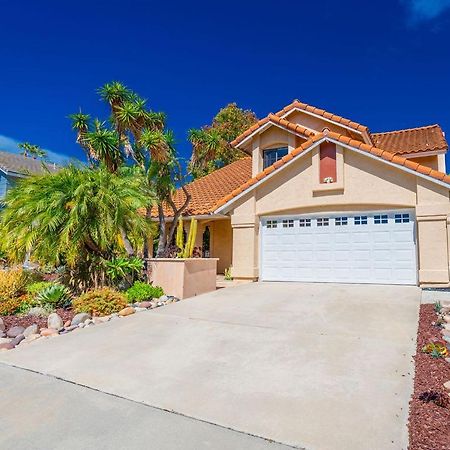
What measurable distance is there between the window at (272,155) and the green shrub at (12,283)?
11.2 m

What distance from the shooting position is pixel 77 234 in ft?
→ 34.1

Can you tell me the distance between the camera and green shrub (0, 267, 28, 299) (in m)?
9.86

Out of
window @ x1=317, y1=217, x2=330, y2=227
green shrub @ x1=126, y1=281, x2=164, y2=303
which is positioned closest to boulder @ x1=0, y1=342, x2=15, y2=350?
green shrub @ x1=126, y1=281, x2=164, y2=303

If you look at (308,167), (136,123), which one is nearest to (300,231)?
(308,167)

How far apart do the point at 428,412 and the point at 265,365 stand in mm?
2095

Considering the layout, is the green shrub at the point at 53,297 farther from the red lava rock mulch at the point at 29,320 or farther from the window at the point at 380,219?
the window at the point at 380,219

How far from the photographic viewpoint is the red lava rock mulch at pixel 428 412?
3.17 metres

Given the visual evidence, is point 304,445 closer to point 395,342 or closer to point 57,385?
point 57,385

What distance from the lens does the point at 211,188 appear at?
790 inches

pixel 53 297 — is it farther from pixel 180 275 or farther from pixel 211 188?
pixel 211 188

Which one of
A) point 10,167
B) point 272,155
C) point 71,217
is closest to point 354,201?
point 272,155

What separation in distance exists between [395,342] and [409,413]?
2528 mm

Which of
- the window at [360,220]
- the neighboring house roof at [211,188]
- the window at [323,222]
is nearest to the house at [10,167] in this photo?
the neighboring house roof at [211,188]

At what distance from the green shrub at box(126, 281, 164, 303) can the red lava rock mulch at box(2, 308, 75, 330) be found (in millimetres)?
1759
